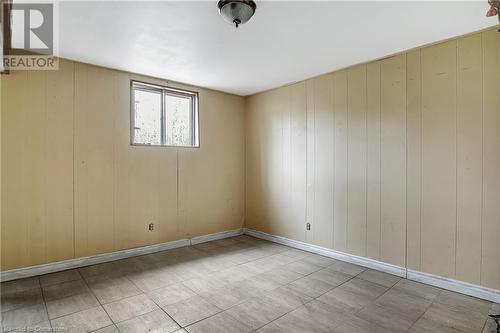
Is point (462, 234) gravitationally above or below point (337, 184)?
below

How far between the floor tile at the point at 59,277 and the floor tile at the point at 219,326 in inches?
70.2

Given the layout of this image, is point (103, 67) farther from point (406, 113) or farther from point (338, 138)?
point (406, 113)

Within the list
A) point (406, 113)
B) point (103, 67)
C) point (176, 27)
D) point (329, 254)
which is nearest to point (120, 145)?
point (103, 67)

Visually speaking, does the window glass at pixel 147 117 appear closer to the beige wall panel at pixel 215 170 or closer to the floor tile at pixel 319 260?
the beige wall panel at pixel 215 170

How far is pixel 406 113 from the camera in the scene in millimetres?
3189

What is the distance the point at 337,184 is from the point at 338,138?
0.65 m

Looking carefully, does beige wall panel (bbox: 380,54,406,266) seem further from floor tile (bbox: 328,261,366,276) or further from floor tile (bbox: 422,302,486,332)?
floor tile (bbox: 422,302,486,332)

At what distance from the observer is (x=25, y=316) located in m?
2.35

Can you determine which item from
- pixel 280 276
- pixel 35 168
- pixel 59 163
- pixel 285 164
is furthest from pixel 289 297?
pixel 35 168

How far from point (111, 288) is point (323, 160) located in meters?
3.14

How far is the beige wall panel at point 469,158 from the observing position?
271 cm

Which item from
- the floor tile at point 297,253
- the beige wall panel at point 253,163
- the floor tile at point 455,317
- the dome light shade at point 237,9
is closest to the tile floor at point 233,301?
the floor tile at point 455,317

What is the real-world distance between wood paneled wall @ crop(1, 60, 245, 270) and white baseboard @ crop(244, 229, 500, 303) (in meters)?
1.84

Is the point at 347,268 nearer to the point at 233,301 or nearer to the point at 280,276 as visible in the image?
the point at 280,276
